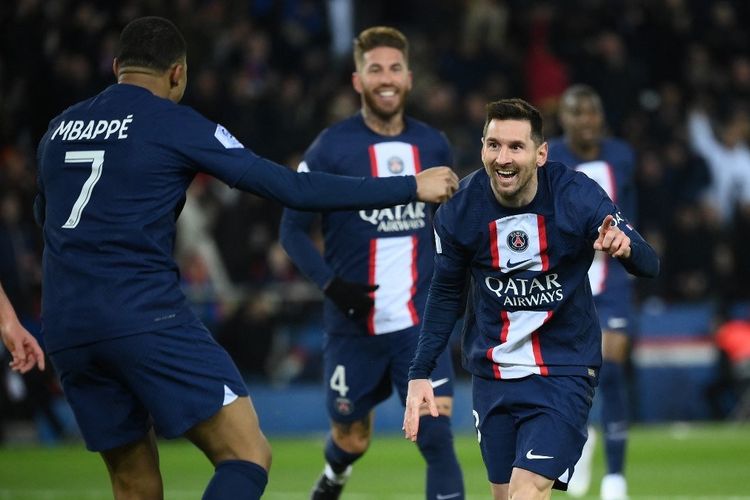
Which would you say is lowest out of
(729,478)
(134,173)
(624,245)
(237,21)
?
(729,478)

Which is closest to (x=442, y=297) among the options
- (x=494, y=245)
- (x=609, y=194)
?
(x=494, y=245)

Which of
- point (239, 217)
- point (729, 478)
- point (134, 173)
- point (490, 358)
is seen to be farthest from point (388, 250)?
point (239, 217)

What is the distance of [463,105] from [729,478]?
867 cm

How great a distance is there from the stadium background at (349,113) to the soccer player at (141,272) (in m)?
9.58

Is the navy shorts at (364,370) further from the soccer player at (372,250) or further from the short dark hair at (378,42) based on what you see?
the short dark hair at (378,42)

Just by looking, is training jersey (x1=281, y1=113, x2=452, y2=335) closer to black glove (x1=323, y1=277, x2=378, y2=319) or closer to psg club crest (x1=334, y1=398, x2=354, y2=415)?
black glove (x1=323, y1=277, x2=378, y2=319)

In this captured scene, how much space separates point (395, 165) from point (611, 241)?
272 cm

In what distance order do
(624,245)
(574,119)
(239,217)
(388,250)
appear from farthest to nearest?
(239,217)
(574,119)
(388,250)
(624,245)

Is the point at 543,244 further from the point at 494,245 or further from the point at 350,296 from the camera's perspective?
the point at 350,296

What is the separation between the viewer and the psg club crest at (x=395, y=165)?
8.20 m

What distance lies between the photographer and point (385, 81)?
8.19m

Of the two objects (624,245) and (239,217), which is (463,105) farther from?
(624,245)

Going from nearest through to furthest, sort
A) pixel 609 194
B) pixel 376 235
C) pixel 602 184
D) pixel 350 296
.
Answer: pixel 350 296 < pixel 376 235 < pixel 609 194 < pixel 602 184

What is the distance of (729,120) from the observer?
64.6 feet
